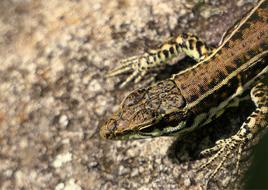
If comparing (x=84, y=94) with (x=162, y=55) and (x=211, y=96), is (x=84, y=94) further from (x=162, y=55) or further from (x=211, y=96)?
(x=211, y=96)

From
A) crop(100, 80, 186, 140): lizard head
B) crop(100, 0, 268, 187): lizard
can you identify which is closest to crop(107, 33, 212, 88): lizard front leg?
crop(100, 0, 268, 187): lizard

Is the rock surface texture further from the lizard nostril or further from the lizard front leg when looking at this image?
the lizard nostril

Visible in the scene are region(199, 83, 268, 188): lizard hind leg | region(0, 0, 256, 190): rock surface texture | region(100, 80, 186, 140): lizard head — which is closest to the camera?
region(100, 80, 186, 140): lizard head

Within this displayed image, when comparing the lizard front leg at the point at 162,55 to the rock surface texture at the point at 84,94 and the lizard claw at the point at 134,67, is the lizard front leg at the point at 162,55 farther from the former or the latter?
the rock surface texture at the point at 84,94

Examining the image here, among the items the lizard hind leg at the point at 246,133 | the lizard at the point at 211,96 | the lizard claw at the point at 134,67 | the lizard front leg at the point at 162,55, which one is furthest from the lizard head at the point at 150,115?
the lizard claw at the point at 134,67

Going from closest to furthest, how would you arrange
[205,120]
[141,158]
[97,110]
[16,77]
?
[205,120] < [141,158] < [97,110] < [16,77]

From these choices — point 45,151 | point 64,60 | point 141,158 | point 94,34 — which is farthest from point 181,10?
point 45,151

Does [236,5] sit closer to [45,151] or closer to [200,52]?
[200,52]
